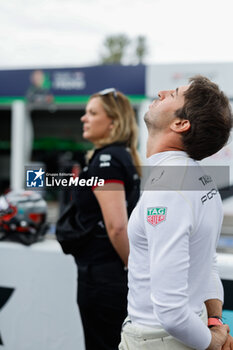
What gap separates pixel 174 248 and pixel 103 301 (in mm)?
843

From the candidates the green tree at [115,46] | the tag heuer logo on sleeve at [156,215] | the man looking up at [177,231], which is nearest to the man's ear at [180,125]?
the man looking up at [177,231]

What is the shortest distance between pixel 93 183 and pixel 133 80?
8.60 meters

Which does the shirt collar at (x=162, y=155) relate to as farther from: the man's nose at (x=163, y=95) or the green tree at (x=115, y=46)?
the green tree at (x=115, y=46)

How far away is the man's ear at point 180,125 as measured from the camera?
1015 mm

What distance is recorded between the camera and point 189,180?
0.99m

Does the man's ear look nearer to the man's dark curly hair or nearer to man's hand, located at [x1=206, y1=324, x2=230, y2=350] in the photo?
the man's dark curly hair

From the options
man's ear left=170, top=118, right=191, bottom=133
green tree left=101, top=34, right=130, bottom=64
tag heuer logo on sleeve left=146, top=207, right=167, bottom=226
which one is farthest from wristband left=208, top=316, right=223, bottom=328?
green tree left=101, top=34, right=130, bottom=64

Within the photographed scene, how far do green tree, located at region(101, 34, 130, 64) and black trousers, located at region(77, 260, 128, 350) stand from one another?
133 ft

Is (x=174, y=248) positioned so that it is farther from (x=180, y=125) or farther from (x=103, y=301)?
(x=103, y=301)

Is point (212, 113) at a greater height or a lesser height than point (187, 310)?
greater

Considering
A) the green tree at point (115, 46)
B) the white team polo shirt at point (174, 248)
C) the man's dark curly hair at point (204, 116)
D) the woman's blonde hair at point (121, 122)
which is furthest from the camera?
the green tree at point (115, 46)

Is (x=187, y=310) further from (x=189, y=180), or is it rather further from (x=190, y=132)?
(x=190, y=132)

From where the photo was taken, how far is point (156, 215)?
36.4 inches

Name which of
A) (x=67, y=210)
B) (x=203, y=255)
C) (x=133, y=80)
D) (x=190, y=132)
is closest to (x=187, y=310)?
(x=203, y=255)
